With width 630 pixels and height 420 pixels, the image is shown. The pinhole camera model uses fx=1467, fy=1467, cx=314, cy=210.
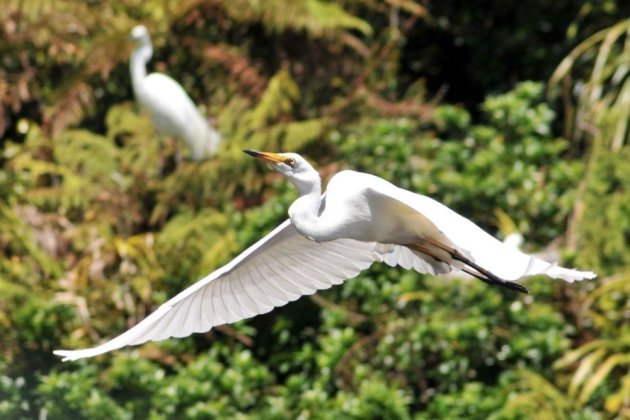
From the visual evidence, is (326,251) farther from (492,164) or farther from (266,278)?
(492,164)

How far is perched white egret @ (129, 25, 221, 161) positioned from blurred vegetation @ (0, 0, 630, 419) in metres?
0.11

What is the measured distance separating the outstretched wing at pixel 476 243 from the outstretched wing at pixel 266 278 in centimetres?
34

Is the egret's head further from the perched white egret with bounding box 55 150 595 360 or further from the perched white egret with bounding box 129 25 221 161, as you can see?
the perched white egret with bounding box 129 25 221 161

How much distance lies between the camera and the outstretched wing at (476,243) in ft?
10.8

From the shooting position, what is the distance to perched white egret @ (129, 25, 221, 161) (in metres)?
7.41

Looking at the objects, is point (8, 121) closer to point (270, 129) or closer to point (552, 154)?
point (270, 129)

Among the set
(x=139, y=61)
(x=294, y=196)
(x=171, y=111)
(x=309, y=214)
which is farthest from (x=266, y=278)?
(x=139, y=61)

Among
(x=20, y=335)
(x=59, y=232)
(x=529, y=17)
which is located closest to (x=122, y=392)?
(x=20, y=335)

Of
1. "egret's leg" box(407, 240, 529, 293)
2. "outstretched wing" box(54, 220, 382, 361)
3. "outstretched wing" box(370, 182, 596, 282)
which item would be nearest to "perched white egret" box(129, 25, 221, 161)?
"outstretched wing" box(54, 220, 382, 361)

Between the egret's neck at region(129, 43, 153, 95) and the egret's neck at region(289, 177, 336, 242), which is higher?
the egret's neck at region(129, 43, 153, 95)

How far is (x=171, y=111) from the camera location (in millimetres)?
7398

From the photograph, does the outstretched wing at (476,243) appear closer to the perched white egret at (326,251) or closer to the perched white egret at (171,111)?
the perched white egret at (326,251)

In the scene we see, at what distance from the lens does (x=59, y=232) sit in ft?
23.1

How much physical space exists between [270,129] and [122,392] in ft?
6.06
